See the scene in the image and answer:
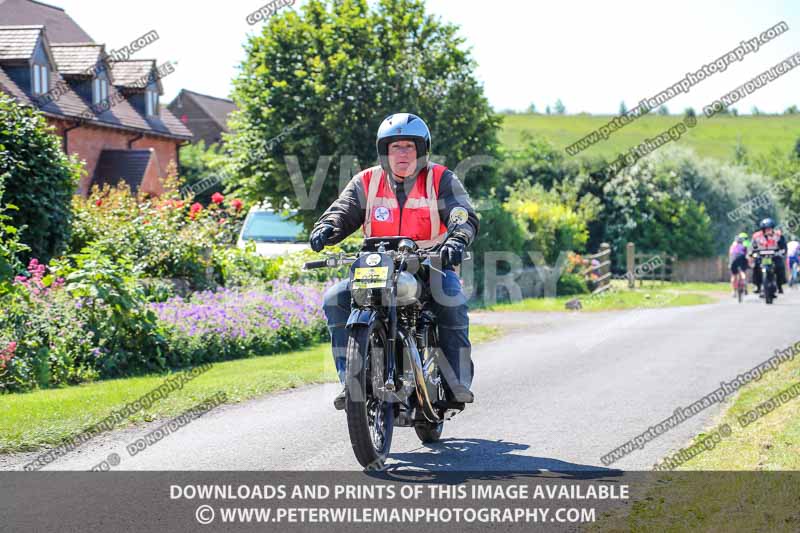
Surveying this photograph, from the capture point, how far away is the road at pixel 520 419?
271 inches

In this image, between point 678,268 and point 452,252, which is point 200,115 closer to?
point 678,268

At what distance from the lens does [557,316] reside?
21.5 meters

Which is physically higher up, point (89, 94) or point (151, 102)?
point (151, 102)

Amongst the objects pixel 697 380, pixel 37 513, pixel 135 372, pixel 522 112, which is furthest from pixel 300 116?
pixel 522 112

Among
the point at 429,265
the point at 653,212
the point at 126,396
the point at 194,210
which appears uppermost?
the point at 653,212

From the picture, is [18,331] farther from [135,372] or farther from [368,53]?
[368,53]

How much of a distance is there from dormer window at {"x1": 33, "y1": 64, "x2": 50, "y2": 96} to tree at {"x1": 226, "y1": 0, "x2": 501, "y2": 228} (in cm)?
703

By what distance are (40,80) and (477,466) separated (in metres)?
26.8

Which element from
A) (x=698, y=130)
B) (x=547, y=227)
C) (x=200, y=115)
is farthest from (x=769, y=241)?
(x=698, y=130)

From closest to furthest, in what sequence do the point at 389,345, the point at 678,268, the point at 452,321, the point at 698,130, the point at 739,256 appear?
1. the point at 389,345
2. the point at 452,321
3. the point at 739,256
4. the point at 678,268
5. the point at 698,130

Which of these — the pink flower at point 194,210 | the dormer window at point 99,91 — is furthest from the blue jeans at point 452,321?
the dormer window at point 99,91

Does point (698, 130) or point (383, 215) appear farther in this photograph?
point (698, 130)

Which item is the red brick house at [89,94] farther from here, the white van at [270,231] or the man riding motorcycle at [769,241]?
the man riding motorcycle at [769,241]

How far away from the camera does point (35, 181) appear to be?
1507 cm
